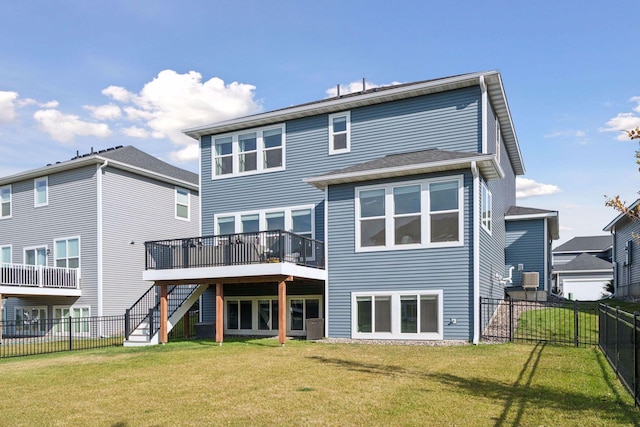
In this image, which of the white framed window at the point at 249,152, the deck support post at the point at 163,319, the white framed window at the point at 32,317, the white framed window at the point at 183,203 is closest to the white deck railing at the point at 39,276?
the white framed window at the point at 32,317

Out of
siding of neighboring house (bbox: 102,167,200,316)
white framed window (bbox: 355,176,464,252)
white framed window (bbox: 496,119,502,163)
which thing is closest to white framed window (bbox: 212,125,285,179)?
white framed window (bbox: 355,176,464,252)

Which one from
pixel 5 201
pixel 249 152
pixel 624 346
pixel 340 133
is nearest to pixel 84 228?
pixel 5 201

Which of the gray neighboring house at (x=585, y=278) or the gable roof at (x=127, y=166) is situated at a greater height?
the gable roof at (x=127, y=166)

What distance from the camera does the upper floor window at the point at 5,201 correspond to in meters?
26.8

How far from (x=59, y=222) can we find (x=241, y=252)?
12.2 metres

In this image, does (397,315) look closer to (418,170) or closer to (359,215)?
(359,215)

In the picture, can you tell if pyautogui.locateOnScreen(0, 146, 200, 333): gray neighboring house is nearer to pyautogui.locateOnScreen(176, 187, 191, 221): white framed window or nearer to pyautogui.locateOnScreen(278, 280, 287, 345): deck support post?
pyautogui.locateOnScreen(176, 187, 191, 221): white framed window

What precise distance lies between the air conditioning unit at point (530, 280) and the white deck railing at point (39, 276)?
18.0m

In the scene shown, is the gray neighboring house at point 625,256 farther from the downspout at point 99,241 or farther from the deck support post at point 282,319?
the downspout at point 99,241

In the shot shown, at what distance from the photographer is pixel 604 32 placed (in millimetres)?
15180

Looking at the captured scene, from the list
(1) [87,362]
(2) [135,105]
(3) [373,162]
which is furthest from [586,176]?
(2) [135,105]

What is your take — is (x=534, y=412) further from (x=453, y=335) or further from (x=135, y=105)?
(x=135, y=105)

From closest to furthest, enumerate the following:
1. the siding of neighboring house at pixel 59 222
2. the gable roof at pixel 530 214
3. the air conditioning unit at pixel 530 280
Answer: the air conditioning unit at pixel 530 280 < the gable roof at pixel 530 214 < the siding of neighboring house at pixel 59 222

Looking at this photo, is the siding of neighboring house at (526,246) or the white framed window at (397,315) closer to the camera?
the white framed window at (397,315)
